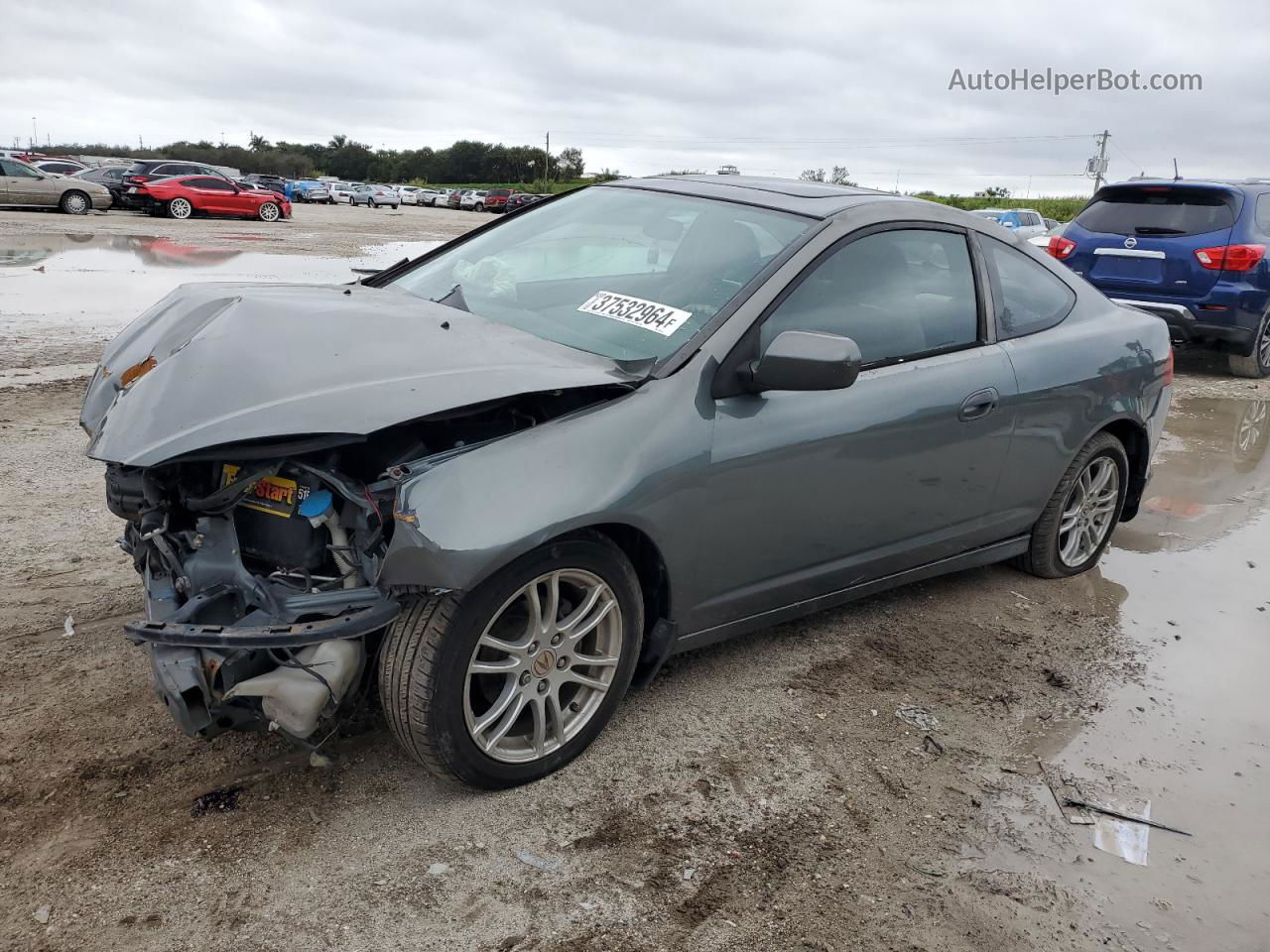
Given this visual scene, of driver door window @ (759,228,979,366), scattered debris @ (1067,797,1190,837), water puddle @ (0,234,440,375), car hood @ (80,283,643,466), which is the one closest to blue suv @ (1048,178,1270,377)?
driver door window @ (759,228,979,366)

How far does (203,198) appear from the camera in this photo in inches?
1120

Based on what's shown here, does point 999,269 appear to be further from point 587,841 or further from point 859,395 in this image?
point 587,841

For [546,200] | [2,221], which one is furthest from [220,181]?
[546,200]

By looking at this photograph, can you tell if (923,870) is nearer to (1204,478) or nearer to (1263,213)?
(1204,478)

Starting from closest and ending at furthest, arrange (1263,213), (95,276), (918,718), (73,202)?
(918,718), (1263,213), (95,276), (73,202)

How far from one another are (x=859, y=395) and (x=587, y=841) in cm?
165

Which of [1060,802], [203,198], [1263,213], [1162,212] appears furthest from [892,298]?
[203,198]

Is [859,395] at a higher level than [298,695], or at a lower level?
higher

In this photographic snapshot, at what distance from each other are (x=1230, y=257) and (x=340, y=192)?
52281 millimetres

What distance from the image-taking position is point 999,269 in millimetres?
4082

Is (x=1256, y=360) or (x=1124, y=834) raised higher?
(x=1256, y=360)

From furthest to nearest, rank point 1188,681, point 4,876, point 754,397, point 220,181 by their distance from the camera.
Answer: point 220,181 → point 1188,681 → point 754,397 → point 4,876

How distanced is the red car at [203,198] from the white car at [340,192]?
26378mm

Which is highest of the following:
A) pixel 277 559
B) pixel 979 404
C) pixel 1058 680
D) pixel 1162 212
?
pixel 1162 212
